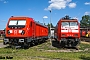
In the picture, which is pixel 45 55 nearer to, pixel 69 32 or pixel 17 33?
pixel 17 33

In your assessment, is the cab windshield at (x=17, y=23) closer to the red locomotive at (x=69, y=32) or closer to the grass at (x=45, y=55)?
the grass at (x=45, y=55)

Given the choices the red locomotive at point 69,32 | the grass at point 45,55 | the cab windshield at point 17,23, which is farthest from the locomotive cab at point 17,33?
the red locomotive at point 69,32

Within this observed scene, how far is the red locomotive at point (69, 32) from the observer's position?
70.6 feet

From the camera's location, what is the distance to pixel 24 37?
64.8 feet

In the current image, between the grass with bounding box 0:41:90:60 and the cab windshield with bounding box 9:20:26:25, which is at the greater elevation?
the cab windshield with bounding box 9:20:26:25

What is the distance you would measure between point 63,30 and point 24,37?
4.73m

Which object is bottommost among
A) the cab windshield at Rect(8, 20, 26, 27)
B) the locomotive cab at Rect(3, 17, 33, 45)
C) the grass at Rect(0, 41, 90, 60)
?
the grass at Rect(0, 41, 90, 60)

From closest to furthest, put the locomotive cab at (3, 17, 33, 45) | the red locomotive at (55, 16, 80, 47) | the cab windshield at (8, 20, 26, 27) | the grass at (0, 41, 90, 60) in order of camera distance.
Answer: the grass at (0, 41, 90, 60) < the locomotive cab at (3, 17, 33, 45) < the cab windshield at (8, 20, 26, 27) < the red locomotive at (55, 16, 80, 47)

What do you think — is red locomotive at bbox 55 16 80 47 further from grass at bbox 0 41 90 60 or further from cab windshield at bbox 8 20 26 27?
grass at bbox 0 41 90 60

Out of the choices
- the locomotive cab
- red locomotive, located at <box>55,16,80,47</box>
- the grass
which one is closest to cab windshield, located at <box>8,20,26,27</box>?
the locomotive cab

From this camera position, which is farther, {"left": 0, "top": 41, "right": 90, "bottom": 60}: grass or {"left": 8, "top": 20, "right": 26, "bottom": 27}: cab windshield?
{"left": 8, "top": 20, "right": 26, "bottom": 27}: cab windshield

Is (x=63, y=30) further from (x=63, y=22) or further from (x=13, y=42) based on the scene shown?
(x=13, y=42)

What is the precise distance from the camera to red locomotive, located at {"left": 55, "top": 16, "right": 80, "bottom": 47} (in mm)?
21516

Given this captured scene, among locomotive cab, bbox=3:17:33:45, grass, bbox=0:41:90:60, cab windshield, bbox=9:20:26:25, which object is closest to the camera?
grass, bbox=0:41:90:60
